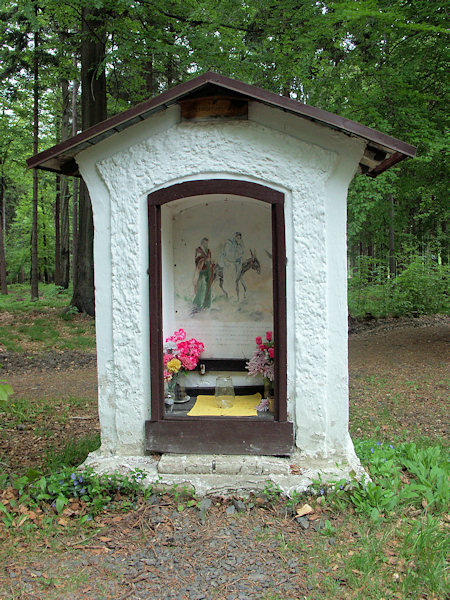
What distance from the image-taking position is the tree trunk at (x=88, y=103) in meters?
11.0

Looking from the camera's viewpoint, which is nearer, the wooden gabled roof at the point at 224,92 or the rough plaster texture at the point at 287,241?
the wooden gabled roof at the point at 224,92

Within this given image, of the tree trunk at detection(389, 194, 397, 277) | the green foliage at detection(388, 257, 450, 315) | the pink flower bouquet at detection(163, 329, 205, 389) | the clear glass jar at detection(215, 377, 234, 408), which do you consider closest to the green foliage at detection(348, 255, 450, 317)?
the green foliage at detection(388, 257, 450, 315)

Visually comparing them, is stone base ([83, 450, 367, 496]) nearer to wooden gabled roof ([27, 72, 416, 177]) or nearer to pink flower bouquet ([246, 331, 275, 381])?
pink flower bouquet ([246, 331, 275, 381])

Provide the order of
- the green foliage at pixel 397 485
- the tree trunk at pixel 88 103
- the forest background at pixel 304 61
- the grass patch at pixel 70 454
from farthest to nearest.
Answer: the tree trunk at pixel 88 103, the forest background at pixel 304 61, the grass patch at pixel 70 454, the green foliage at pixel 397 485

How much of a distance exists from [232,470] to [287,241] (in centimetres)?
204

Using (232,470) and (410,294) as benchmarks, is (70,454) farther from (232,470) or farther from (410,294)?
(410,294)

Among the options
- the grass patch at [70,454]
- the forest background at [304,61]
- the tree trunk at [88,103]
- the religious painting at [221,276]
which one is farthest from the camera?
the tree trunk at [88,103]

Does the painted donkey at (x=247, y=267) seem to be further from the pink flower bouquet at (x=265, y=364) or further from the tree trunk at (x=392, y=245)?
the tree trunk at (x=392, y=245)

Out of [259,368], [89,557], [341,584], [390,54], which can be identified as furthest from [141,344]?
[390,54]

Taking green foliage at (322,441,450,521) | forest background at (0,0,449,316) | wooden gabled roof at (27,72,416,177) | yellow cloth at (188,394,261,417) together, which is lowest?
green foliage at (322,441,450,521)

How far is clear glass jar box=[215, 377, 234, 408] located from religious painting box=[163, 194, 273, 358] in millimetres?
743

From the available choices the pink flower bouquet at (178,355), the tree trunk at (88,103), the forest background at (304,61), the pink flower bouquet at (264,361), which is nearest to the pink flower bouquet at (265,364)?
the pink flower bouquet at (264,361)

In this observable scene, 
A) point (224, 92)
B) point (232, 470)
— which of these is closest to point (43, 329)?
point (232, 470)

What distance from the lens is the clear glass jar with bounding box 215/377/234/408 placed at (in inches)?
195
